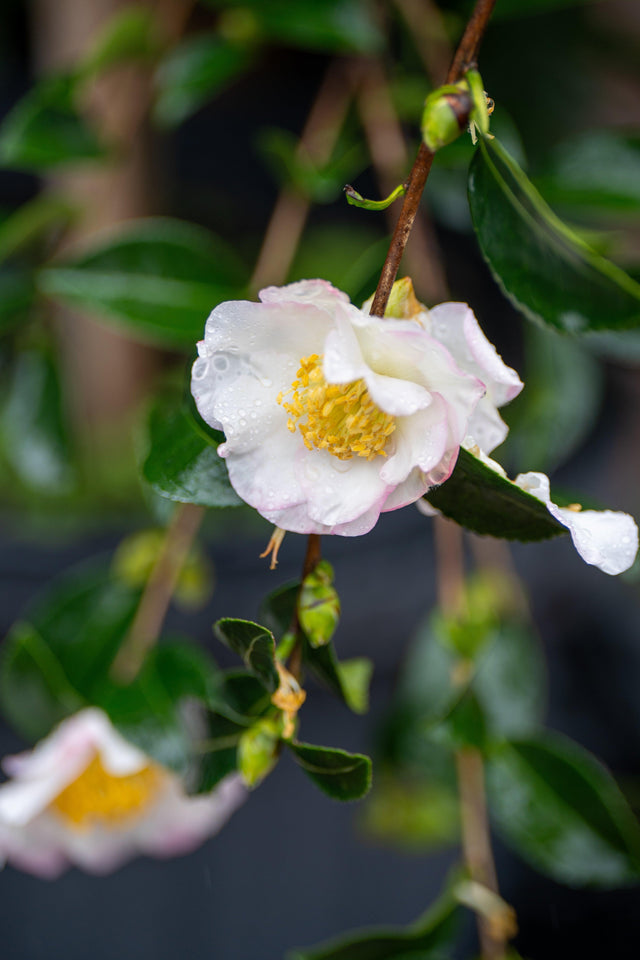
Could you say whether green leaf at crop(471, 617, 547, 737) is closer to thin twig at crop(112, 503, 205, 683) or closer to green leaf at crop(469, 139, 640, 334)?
thin twig at crop(112, 503, 205, 683)

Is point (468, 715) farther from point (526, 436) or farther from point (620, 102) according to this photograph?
point (620, 102)

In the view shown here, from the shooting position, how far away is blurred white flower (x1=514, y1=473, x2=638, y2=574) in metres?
0.28

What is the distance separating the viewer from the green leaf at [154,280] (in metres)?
0.61

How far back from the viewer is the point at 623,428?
1474mm

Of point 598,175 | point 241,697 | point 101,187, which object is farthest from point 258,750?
point 101,187

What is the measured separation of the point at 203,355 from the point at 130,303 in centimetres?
34

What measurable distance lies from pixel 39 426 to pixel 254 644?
559 millimetres

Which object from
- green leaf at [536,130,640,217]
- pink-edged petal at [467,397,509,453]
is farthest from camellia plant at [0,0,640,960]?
green leaf at [536,130,640,217]

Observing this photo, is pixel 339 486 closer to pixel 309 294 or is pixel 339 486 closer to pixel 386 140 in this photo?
pixel 309 294

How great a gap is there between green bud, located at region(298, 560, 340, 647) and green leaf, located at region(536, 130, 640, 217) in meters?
0.43

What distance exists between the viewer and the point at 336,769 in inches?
13.4

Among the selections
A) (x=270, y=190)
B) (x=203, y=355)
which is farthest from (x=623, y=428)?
(x=203, y=355)

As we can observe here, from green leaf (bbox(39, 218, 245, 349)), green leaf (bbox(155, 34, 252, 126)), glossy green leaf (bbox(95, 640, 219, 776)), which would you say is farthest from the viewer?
green leaf (bbox(155, 34, 252, 126))

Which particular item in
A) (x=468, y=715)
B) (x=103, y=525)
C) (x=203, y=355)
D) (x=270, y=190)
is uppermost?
(x=203, y=355)
